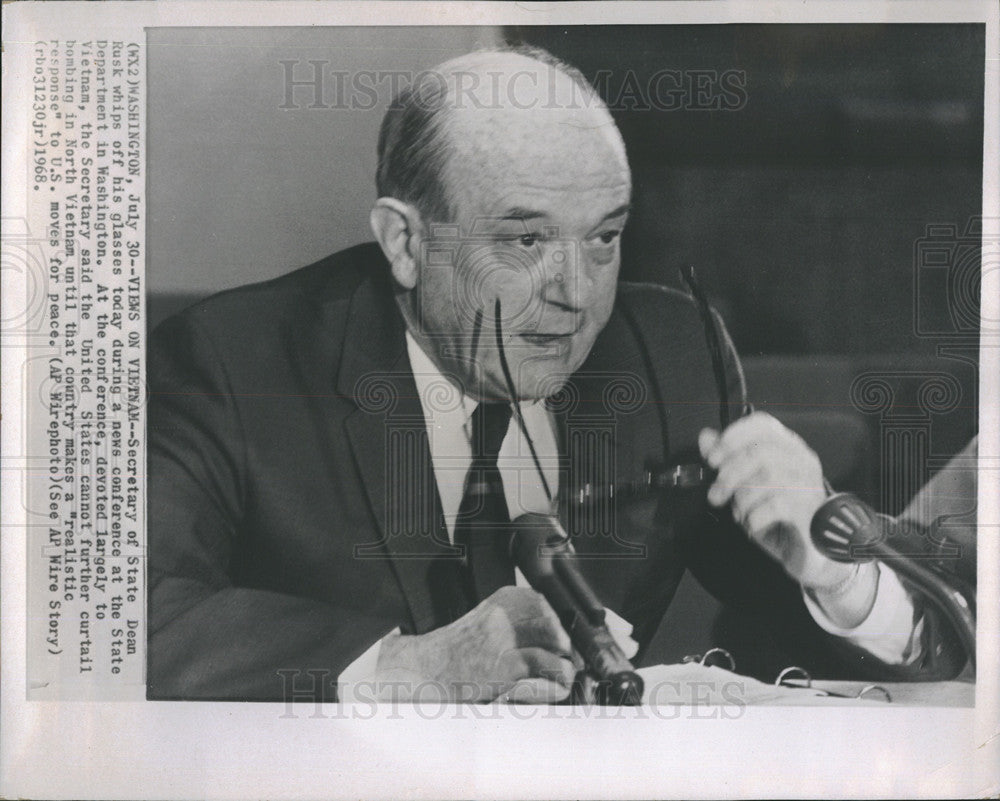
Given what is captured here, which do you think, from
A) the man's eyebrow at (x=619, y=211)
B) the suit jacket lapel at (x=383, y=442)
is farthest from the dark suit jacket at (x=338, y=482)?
the man's eyebrow at (x=619, y=211)

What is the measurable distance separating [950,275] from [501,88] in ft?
2.66

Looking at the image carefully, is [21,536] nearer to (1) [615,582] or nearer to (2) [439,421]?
(2) [439,421]

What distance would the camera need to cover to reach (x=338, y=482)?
1.19 metres

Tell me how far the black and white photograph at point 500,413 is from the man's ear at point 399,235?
1cm

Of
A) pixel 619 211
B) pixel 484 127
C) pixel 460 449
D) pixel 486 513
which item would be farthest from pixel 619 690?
pixel 484 127

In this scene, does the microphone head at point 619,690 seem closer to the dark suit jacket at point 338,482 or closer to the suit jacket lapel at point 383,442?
the dark suit jacket at point 338,482

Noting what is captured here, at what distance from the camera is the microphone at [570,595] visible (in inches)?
46.8

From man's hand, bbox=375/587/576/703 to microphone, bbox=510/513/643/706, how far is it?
21 mm

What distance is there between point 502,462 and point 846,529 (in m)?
0.58

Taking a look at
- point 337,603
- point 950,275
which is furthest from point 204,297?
point 950,275

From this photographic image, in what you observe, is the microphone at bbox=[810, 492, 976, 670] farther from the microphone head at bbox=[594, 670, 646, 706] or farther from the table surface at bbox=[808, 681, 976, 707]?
the microphone head at bbox=[594, 670, 646, 706]

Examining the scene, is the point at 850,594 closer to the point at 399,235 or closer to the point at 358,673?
the point at 358,673

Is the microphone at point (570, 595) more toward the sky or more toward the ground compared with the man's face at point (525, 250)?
more toward the ground

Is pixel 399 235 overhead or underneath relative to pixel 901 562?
overhead
